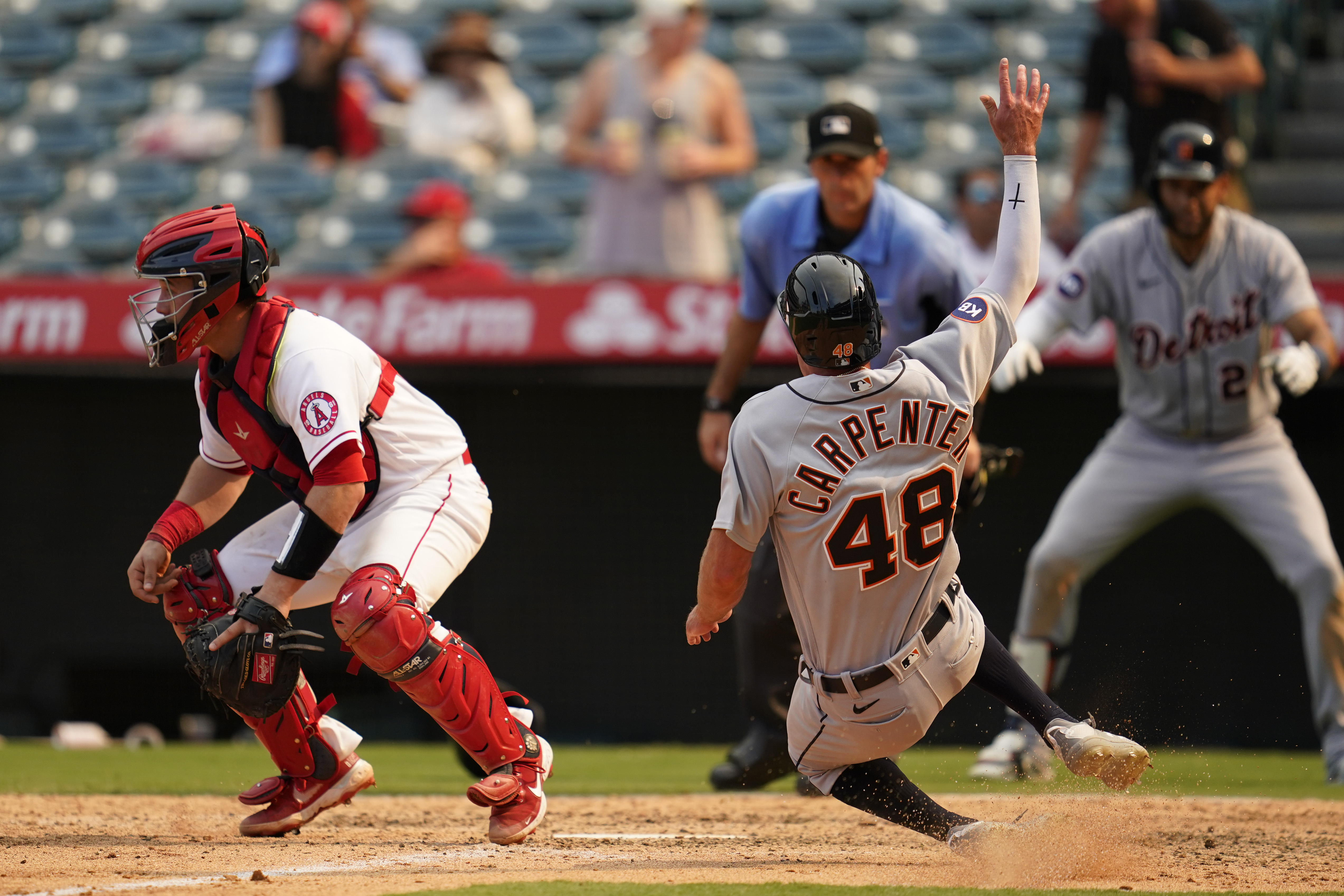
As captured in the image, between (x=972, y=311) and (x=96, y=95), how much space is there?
844cm

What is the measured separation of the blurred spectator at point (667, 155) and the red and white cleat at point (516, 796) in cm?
360

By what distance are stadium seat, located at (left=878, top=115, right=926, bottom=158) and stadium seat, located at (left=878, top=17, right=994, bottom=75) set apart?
1.88 ft

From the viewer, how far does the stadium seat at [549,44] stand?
32.6 ft

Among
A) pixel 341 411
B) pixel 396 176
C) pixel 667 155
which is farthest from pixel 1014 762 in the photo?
pixel 396 176

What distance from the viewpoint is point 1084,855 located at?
3.50 meters

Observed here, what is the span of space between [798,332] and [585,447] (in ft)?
13.4

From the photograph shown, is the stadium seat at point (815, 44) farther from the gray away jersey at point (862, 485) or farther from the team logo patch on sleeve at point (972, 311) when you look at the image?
the gray away jersey at point (862, 485)

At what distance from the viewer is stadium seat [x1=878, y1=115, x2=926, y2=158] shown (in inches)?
351

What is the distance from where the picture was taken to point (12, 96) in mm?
10500

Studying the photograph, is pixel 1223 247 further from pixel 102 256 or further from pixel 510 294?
pixel 102 256

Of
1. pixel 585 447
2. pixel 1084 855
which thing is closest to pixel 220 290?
pixel 1084 855

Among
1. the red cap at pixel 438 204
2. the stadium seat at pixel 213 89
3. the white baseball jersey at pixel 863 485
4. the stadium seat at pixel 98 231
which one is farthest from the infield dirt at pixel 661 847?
the stadium seat at pixel 213 89

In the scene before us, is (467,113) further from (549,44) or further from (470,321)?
(470,321)

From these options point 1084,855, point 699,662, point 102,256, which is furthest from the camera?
point 102,256
